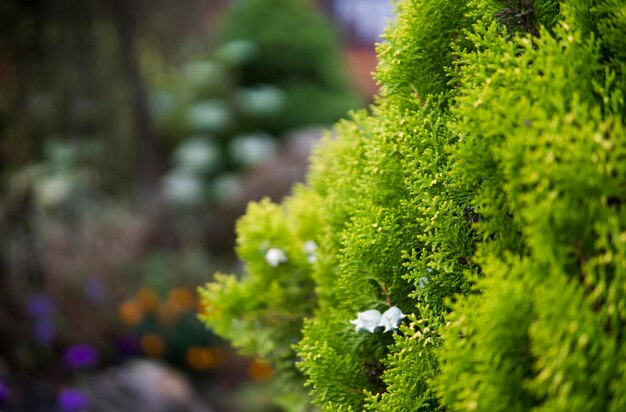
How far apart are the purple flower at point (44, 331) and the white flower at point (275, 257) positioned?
3.55 metres

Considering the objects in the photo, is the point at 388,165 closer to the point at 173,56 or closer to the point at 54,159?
the point at 54,159

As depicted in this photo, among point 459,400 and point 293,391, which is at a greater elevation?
point 293,391

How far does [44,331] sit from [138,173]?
3.52 m

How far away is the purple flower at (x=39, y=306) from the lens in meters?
5.11

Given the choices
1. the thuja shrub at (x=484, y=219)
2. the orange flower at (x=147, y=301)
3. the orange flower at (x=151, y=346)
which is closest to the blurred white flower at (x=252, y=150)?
the orange flower at (x=147, y=301)

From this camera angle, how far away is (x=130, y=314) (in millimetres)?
5500

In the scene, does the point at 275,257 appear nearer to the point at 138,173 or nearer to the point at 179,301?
the point at 179,301

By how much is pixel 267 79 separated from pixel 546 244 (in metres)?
8.89

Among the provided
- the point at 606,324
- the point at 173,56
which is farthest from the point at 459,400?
the point at 173,56

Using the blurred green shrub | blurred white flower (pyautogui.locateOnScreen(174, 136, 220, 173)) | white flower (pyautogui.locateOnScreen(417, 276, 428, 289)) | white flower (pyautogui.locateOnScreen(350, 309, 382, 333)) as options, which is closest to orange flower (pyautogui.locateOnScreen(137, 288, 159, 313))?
blurred white flower (pyautogui.locateOnScreen(174, 136, 220, 173))

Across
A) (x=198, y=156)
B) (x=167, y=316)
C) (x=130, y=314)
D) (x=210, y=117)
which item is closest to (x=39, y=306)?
(x=130, y=314)

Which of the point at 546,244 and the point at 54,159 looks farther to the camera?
the point at 54,159

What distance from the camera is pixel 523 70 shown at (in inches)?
47.4

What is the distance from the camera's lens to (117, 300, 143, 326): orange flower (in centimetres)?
550
